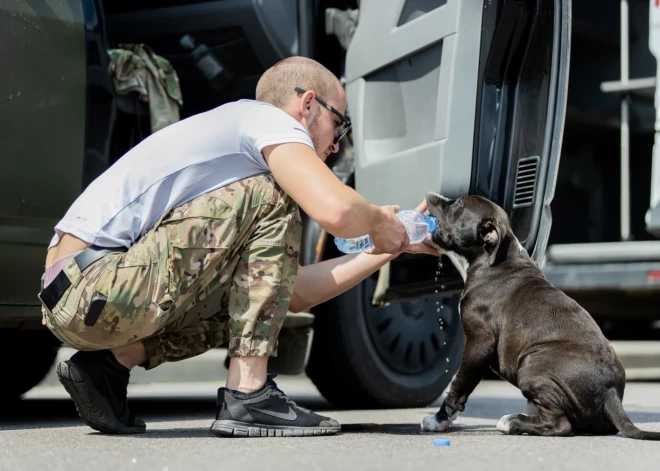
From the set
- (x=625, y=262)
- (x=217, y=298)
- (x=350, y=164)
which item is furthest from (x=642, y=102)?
(x=217, y=298)

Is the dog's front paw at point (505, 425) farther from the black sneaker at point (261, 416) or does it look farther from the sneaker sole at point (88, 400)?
the sneaker sole at point (88, 400)

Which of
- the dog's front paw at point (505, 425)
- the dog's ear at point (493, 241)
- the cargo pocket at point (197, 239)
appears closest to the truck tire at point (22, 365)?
the cargo pocket at point (197, 239)

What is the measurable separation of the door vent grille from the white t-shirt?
1.21 meters

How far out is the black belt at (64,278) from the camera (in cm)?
332

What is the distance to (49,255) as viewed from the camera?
345cm

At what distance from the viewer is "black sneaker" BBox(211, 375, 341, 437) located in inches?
130

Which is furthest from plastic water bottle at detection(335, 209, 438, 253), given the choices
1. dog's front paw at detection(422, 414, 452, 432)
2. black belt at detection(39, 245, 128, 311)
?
black belt at detection(39, 245, 128, 311)

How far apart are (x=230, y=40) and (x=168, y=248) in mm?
1777

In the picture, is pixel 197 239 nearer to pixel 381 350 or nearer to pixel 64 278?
pixel 64 278

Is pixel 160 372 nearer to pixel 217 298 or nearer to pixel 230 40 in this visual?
pixel 230 40

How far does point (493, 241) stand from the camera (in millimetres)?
3953

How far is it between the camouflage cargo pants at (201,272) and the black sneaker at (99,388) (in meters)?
0.06

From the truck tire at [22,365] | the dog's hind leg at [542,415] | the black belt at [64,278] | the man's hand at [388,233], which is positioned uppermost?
the man's hand at [388,233]

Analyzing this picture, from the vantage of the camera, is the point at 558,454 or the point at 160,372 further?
the point at 160,372
